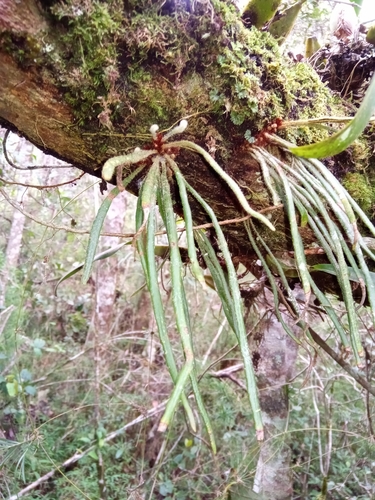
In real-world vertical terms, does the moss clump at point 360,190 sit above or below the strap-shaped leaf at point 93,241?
above

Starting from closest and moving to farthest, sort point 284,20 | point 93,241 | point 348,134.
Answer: point 348,134 < point 93,241 < point 284,20

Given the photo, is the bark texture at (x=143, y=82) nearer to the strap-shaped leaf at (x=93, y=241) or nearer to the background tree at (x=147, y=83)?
the background tree at (x=147, y=83)

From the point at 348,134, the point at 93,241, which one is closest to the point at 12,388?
the point at 93,241

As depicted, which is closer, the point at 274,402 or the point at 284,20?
the point at 284,20

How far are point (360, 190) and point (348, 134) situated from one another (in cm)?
38

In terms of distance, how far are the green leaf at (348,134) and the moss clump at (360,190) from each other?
334 millimetres

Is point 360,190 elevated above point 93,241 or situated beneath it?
elevated above

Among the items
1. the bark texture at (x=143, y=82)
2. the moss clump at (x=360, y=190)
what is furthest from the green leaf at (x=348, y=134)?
the moss clump at (x=360, y=190)

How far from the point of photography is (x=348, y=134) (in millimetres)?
344

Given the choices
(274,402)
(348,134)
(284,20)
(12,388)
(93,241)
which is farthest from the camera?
(12,388)

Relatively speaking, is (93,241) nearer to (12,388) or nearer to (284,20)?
(284,20)

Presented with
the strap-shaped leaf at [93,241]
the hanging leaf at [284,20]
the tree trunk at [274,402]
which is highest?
the hanging leaf at [284,20]

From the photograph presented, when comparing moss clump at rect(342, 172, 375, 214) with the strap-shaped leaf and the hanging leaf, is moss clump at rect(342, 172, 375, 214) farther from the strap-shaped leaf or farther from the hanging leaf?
the strap-shaped leaf

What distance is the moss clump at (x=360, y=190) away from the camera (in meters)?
0.69
